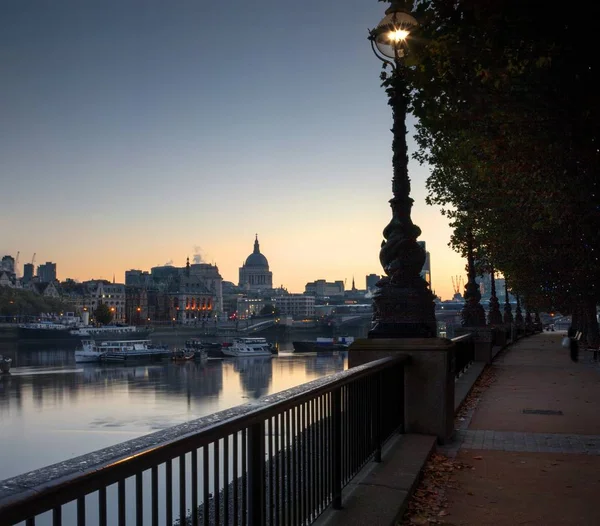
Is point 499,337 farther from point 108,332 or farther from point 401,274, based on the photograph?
point 108,332

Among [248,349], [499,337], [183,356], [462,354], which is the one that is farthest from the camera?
[248,349]

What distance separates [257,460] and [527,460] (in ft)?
19.6

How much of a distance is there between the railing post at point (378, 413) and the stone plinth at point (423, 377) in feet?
3.68

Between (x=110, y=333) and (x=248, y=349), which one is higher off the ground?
(x=110, y=333)

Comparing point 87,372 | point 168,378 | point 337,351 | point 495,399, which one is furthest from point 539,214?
point 337,351

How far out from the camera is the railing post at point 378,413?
7.85 meters

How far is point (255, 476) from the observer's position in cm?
410

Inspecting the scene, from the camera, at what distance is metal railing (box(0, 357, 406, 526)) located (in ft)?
7.57

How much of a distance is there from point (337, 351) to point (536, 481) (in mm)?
117849

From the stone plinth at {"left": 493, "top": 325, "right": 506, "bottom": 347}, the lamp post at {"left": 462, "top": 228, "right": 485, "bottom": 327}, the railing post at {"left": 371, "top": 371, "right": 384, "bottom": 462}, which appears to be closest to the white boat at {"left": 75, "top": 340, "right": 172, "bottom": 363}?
the stone plinth at {"left": 493, "top": 325, "right": 506, "bottom": 347}

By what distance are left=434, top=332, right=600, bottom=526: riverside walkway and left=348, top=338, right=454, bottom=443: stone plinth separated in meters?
0.50

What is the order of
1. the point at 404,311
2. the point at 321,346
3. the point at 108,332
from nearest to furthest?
the point at 404,311, the point at 321,346, the point at 108,332

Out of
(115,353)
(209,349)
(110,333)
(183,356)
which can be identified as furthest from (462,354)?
(110,333)

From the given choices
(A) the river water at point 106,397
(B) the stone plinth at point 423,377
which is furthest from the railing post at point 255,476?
(A) the river water at point 106,397
